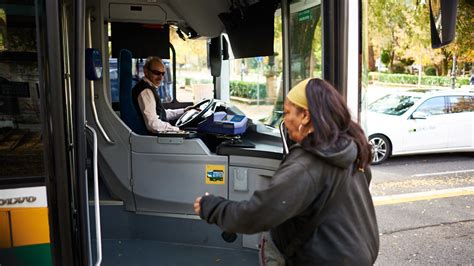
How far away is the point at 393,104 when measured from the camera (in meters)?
8.83

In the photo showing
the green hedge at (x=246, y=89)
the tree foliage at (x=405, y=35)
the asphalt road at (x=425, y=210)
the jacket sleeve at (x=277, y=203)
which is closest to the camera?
the jacket sleeve at (x=277, y=203)

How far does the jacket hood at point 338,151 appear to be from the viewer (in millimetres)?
1483

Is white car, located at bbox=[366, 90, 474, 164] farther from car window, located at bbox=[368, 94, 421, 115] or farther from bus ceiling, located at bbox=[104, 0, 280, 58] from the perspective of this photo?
bus ceiling, located at bbox=[104, 0, 280, 58]

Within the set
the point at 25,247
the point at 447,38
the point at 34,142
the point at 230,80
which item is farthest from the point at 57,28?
the point at 230,80

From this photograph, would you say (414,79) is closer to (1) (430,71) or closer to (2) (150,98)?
(1) (430,71)

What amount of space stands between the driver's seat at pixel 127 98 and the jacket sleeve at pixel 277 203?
7.85ft

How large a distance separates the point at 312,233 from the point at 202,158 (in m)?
1.96

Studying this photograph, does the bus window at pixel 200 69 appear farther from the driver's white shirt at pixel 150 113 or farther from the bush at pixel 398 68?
the bush at pixel 398 68

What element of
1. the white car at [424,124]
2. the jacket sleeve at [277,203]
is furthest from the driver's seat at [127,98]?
the white car at [424,124]

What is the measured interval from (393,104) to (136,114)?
20.8ft

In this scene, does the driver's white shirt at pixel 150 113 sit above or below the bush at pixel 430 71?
below

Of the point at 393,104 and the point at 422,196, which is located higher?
the point at 393,104

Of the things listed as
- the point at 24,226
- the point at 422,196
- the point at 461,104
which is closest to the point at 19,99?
the point at 24,226

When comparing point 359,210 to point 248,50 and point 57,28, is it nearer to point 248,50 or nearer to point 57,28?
point 57,28
